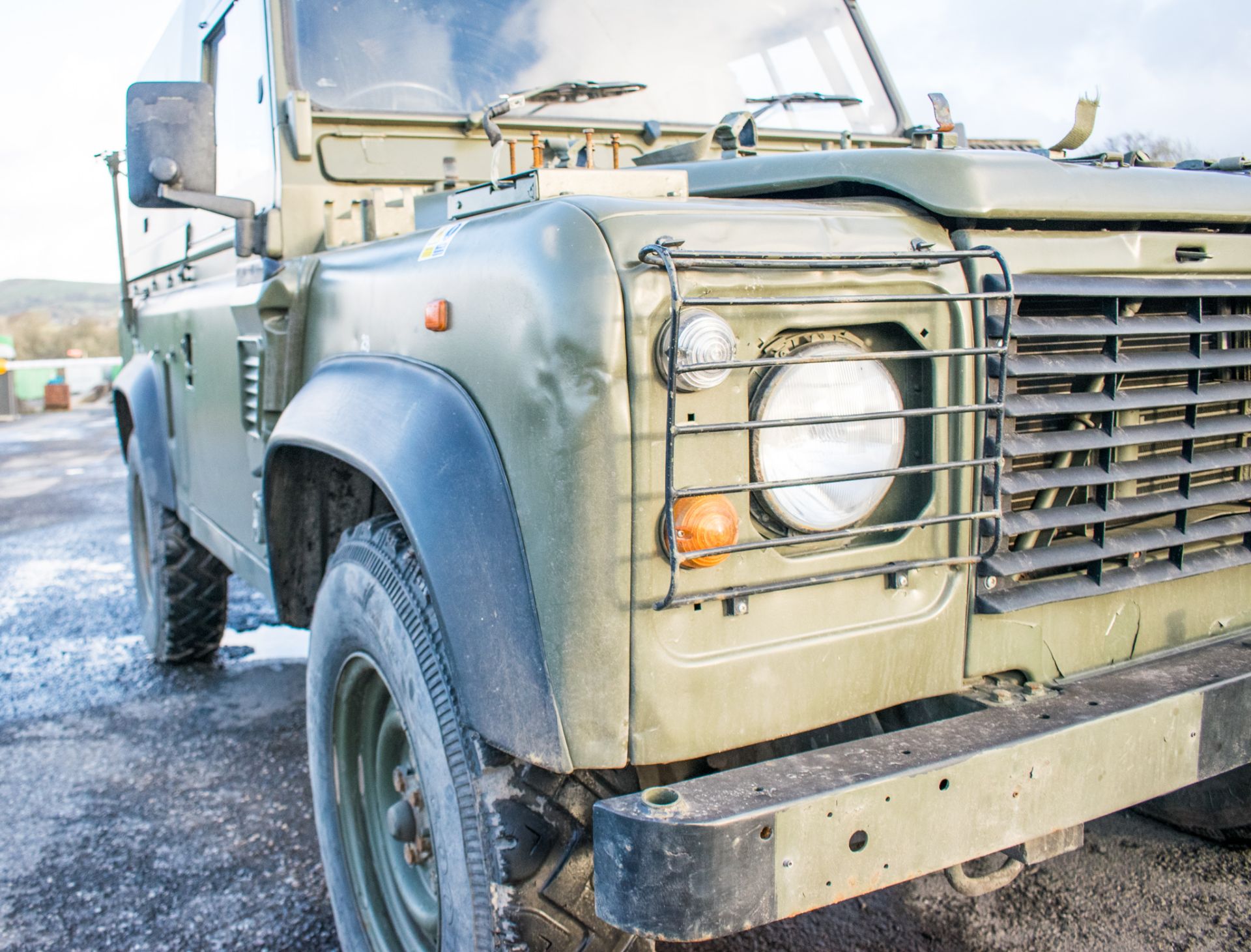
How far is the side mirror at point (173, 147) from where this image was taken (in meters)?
2.51

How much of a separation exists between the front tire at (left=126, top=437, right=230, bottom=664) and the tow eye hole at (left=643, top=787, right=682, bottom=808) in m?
3.24

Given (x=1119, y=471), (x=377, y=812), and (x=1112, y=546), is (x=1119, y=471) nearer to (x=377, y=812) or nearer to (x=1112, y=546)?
(x=1112, y=546)

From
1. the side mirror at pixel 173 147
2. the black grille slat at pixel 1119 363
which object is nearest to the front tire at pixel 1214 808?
the black grille slat at pixel 1119 363

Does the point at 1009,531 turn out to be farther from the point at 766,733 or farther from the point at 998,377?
the point at 766,733

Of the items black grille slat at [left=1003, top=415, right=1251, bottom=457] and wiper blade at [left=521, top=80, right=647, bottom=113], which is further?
wiper blade at [left=521, top=80, right=647, bottom=113]

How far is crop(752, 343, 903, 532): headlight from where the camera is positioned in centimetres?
155

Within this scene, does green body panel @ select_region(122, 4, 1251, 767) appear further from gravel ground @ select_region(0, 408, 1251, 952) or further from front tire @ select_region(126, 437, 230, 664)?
front tire @ select_region(126, 437, 230, 664)

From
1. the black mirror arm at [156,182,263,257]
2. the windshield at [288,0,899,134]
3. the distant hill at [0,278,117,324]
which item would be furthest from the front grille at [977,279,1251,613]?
the distant hill at [0,278,117,324]

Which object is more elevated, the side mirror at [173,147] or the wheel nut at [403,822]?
the side mirror at [173,147]

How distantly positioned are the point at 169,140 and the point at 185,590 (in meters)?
2.20

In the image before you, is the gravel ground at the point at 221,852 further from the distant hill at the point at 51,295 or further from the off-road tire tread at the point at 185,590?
the distant hill at the point at 51,295

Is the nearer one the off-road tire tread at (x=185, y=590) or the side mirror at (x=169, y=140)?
the side mirror at (x=169, y=140)

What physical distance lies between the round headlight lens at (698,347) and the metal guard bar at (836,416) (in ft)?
0.07

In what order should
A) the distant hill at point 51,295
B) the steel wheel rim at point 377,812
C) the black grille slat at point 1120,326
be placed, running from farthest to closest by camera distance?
1. the distant hill at point 51,295
2. the steel wheel rim at point 377,812
3. the black grille slat at point 1120,326
